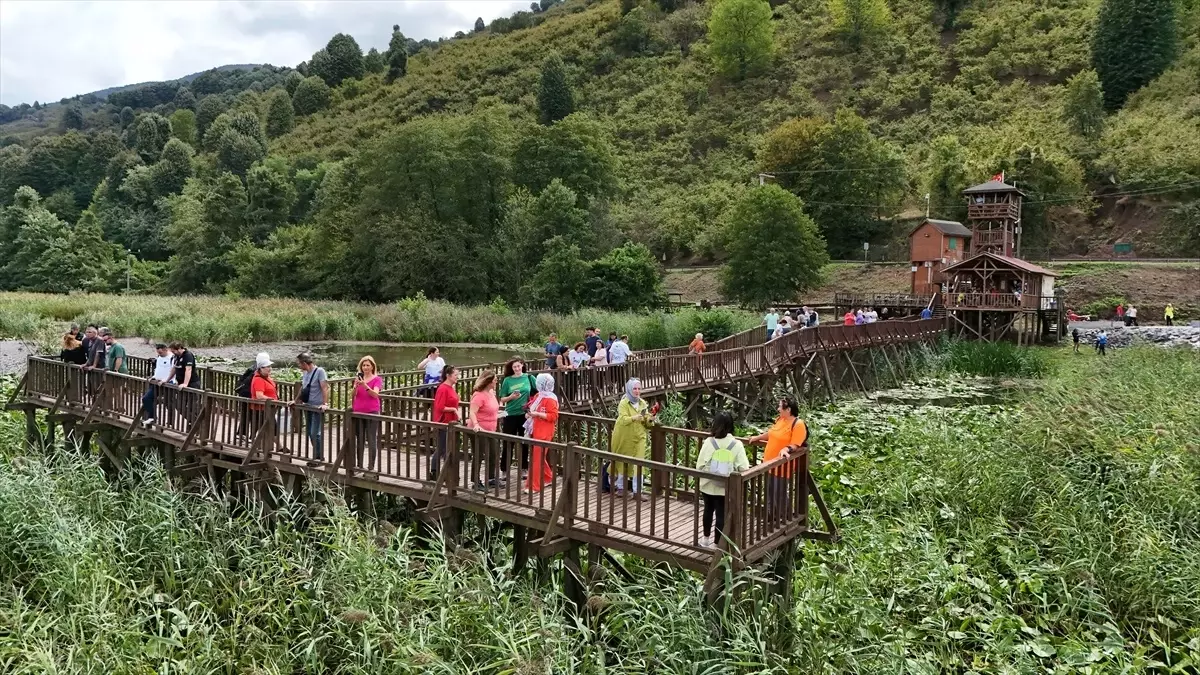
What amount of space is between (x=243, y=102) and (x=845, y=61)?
107 meters

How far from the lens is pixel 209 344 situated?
120 feet

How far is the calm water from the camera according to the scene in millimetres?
33562

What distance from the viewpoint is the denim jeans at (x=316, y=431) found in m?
10.2

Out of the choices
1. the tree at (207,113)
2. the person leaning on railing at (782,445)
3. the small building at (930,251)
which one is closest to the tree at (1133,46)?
the small building at (930,251)

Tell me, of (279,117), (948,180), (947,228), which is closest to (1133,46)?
(948,180)

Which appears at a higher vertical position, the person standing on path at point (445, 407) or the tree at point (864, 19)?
the tree at point (864, 19)

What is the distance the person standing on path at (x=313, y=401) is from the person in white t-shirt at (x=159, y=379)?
3.09 m

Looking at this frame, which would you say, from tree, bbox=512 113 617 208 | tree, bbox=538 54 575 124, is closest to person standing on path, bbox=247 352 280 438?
tree, bbox=512 113 617 208

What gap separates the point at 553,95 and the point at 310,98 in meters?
53.1

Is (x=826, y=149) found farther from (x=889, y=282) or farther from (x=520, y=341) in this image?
(x=520, y=341)

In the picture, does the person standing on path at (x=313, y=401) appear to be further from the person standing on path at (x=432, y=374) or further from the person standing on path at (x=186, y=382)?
the person standing on path at (x=432, y=374)

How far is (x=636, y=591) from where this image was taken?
26.9 ft

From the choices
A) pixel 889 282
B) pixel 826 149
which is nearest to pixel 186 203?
pixel 826 149

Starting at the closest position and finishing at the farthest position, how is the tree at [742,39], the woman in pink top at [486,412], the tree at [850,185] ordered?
the woman in pink top at [486,412] < the tree at [850,185] < the tree at [742,39]
